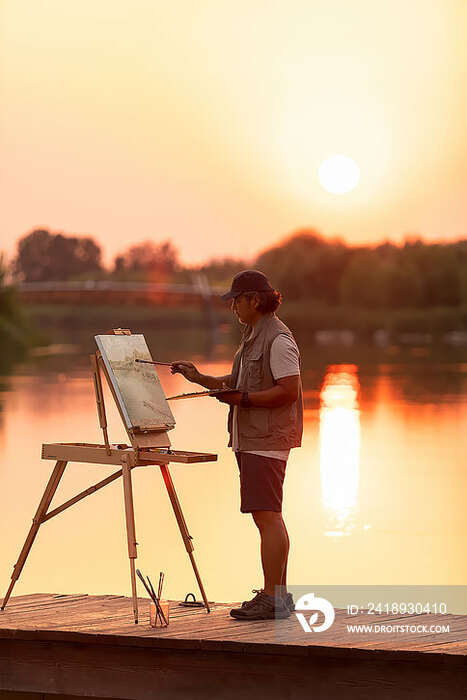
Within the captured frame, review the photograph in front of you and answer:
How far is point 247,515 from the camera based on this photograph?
37.0ft

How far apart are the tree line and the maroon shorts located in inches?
1725

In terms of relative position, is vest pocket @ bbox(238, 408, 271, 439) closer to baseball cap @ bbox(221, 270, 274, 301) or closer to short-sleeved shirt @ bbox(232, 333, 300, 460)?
short-sleeved shirt @ bbox(232, 333, 300, 460)

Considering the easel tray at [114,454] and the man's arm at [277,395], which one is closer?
the man's arm at [277,395]

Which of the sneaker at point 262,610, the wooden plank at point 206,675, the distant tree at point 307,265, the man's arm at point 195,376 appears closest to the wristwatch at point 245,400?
the man's arm at point 195,376

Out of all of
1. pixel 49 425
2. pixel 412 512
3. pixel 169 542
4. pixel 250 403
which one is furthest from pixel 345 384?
pixel 250 403

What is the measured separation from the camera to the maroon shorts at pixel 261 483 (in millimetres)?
4770

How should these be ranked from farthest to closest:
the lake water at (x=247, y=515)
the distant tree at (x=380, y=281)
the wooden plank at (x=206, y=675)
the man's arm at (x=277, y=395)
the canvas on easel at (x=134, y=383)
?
the distant tree at (x=380, y=281) → the lake water at (x=247, y=515) → the canvas on easel at (x=134, y=383) → the man's arm at (x=277, y=395) → the wooden plank at (x=206, y=675)

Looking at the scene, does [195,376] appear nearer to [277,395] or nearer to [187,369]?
[187,369]

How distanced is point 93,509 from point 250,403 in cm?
717

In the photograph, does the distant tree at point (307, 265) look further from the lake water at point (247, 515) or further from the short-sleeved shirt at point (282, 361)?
the short-sleeved shirt at point (282, 361)

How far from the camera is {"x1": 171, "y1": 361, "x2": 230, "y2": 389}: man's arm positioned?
15.6 feet

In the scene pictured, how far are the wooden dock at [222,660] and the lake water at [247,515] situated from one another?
10.7 feet

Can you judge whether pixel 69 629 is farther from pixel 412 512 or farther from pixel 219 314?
pixel 219 314

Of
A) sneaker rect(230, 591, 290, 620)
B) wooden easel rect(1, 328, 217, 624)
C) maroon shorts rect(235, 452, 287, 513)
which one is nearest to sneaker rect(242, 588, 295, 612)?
sneaker rect(230, 591, 290, 620)
